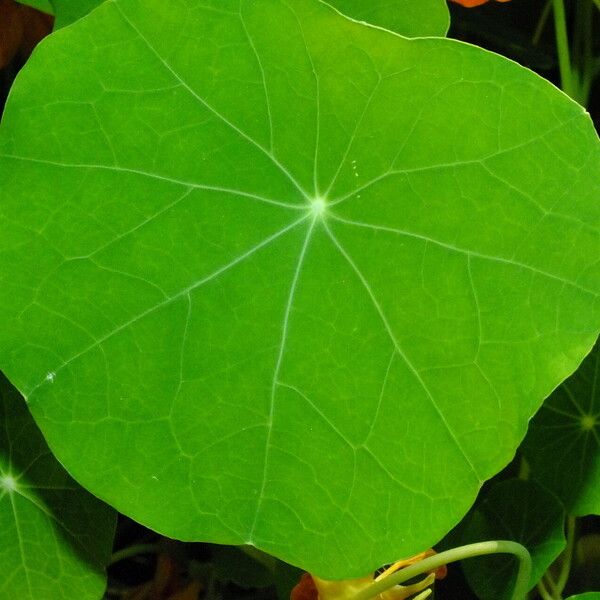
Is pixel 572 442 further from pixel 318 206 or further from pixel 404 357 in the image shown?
pixel 318 206

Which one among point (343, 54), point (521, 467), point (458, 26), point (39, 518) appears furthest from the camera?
point (458, 26)

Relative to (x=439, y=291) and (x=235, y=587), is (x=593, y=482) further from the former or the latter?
(x=235, y=587)

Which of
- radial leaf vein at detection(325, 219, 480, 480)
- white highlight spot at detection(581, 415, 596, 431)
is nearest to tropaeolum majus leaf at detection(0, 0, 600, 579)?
radial leaf vein at detection(325, 219, 480, 480)


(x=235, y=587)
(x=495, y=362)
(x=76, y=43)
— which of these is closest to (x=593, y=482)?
(x=495, y=362)

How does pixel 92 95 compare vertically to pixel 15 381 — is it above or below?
above

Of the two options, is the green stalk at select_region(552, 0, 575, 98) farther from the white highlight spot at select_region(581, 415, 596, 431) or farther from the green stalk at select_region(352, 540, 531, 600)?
the green stalk at select_region(352, 540, 531, 600)

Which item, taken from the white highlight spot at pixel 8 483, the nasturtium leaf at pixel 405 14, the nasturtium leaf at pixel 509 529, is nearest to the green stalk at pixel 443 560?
the nasturtium leaf at pixel 509 529
